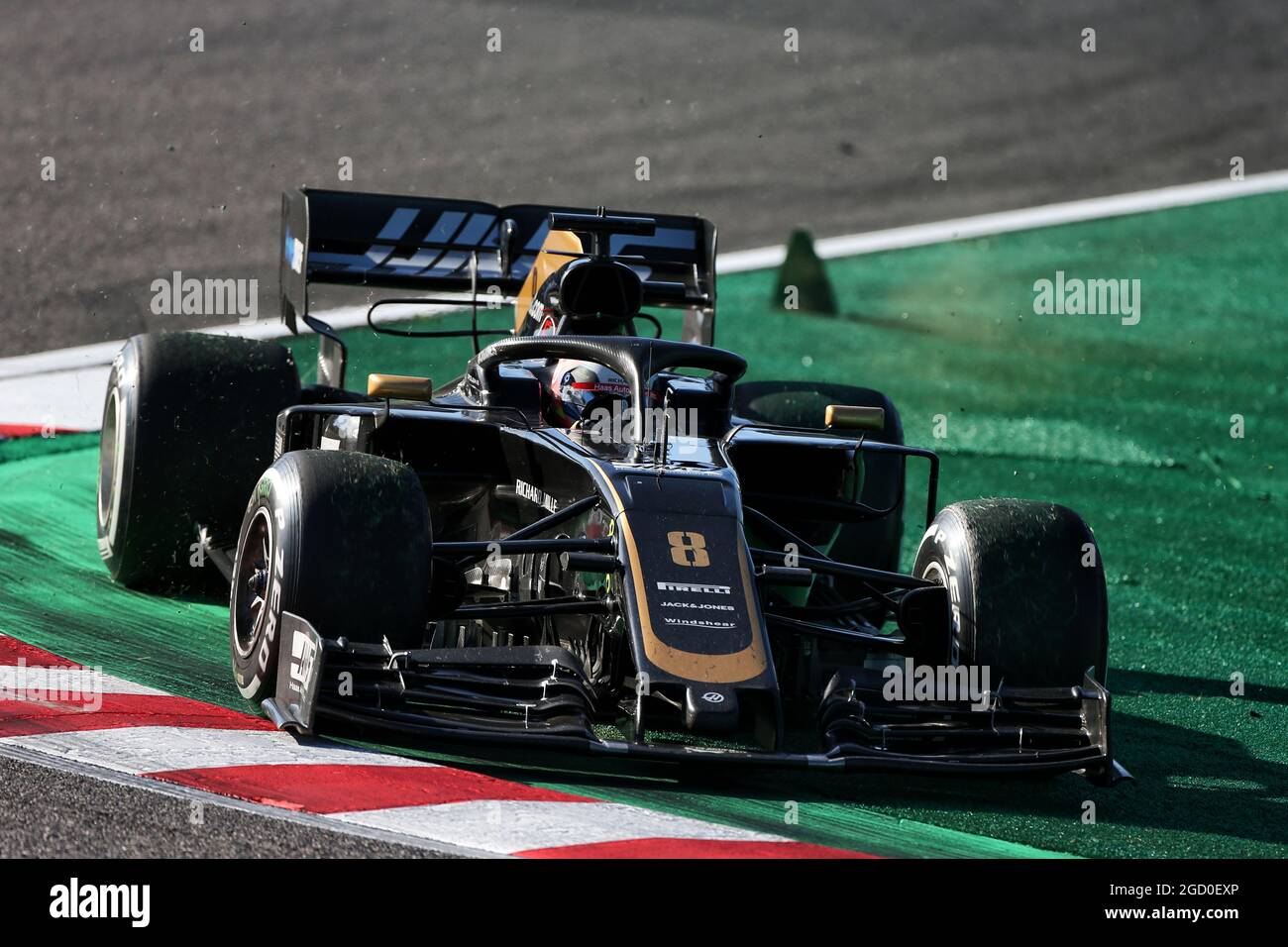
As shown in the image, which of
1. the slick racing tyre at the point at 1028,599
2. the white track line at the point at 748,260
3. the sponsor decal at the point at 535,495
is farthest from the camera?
the white track line at the point at 748,260

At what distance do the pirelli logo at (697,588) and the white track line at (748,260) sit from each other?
5.80 metres

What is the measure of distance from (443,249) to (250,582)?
2.74 metres

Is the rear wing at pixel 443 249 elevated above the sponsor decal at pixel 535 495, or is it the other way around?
the rear wing at pixel 443 249

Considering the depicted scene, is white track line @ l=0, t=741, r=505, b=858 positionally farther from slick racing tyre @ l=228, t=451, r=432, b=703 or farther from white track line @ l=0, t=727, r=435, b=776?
slick racing tyre @ l=228, t=451, r=432, b=703

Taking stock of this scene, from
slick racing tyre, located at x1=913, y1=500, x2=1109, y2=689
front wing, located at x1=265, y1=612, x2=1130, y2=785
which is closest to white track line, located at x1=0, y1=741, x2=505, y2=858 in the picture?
front wing, located at x1=265, y1=612, x2=1130, y2=785

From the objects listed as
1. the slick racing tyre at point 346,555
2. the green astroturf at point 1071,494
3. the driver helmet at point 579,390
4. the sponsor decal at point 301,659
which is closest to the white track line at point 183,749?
the sponsor decal at point 301,659

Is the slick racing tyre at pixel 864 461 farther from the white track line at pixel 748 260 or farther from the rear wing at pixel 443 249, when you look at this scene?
the white track line at pixel 748 260

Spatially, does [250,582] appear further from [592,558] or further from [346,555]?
[592,558]

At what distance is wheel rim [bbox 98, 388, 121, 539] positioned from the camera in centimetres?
691

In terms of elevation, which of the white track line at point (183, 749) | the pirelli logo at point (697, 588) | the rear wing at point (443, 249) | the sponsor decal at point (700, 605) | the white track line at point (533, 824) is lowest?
the white track line at point (533, 824)

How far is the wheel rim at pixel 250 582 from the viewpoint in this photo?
546 centimetres

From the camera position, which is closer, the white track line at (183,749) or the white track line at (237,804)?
the white track line at (237,804)

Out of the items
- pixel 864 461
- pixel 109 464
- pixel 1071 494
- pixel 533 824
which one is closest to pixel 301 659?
pixel 533 824

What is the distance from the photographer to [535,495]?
19.3 feet
